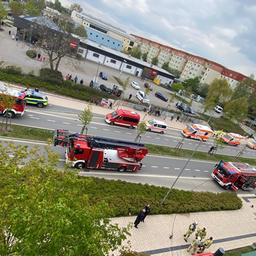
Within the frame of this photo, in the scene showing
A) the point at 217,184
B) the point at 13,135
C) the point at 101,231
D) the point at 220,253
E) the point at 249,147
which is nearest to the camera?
the point at 101,231

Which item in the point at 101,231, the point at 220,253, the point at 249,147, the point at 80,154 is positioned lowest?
the point at 249,147

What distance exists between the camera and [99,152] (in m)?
25.7

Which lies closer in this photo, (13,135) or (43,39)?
(13,135)

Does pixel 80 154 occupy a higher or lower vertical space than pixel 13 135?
higher


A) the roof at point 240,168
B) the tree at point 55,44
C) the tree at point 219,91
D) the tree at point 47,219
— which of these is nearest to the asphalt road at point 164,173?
the roof at point 240,168

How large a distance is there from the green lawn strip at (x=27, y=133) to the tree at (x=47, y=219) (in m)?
15.9

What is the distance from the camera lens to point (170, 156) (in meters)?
36.7

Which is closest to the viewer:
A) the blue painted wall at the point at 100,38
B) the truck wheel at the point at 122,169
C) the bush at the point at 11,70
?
the truck wheel at the point at 122,169

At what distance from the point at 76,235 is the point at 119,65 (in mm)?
72793

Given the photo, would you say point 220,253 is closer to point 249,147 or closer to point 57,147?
point 57,147

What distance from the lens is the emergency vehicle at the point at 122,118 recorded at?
127 feet

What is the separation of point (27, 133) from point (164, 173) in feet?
47.1

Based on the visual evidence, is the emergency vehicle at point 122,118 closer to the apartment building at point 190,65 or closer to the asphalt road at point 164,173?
the asphalt road at point 164,173

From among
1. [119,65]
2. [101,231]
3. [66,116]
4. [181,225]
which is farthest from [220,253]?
[119,65]
